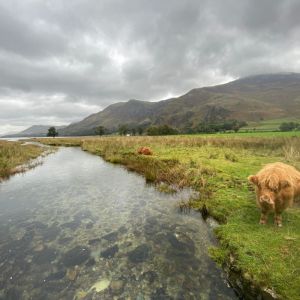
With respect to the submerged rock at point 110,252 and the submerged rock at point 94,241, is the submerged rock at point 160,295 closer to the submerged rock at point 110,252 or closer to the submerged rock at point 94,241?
the submerged rock at point 110,252

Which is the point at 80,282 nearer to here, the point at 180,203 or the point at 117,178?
→ the point at 180,203

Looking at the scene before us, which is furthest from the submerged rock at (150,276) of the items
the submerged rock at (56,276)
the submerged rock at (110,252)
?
the submerged rock at (56,276)

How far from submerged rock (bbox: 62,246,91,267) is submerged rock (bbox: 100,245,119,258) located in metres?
0.47

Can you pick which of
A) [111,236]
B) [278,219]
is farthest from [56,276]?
[278,219]

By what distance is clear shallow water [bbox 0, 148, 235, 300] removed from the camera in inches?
212

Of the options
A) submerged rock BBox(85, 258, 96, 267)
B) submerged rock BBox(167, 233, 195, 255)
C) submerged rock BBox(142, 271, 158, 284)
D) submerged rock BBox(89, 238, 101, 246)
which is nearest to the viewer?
submerged rock BBox(142, 271, 158, 284)

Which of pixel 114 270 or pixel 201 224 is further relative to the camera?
pixel 201 224

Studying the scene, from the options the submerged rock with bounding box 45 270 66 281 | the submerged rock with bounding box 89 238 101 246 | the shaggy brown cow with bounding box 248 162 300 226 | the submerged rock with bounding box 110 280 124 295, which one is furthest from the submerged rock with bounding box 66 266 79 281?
the shaggy brown cow with bounding box 248 162 300 226

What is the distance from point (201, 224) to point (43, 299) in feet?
19.0

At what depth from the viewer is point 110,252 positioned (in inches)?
272

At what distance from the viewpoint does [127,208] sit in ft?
34.3

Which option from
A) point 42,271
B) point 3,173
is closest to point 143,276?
point 42,271

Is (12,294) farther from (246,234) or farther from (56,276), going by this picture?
(246,234)

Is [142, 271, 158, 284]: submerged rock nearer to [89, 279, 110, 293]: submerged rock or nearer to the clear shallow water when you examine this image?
the clear shallow water
